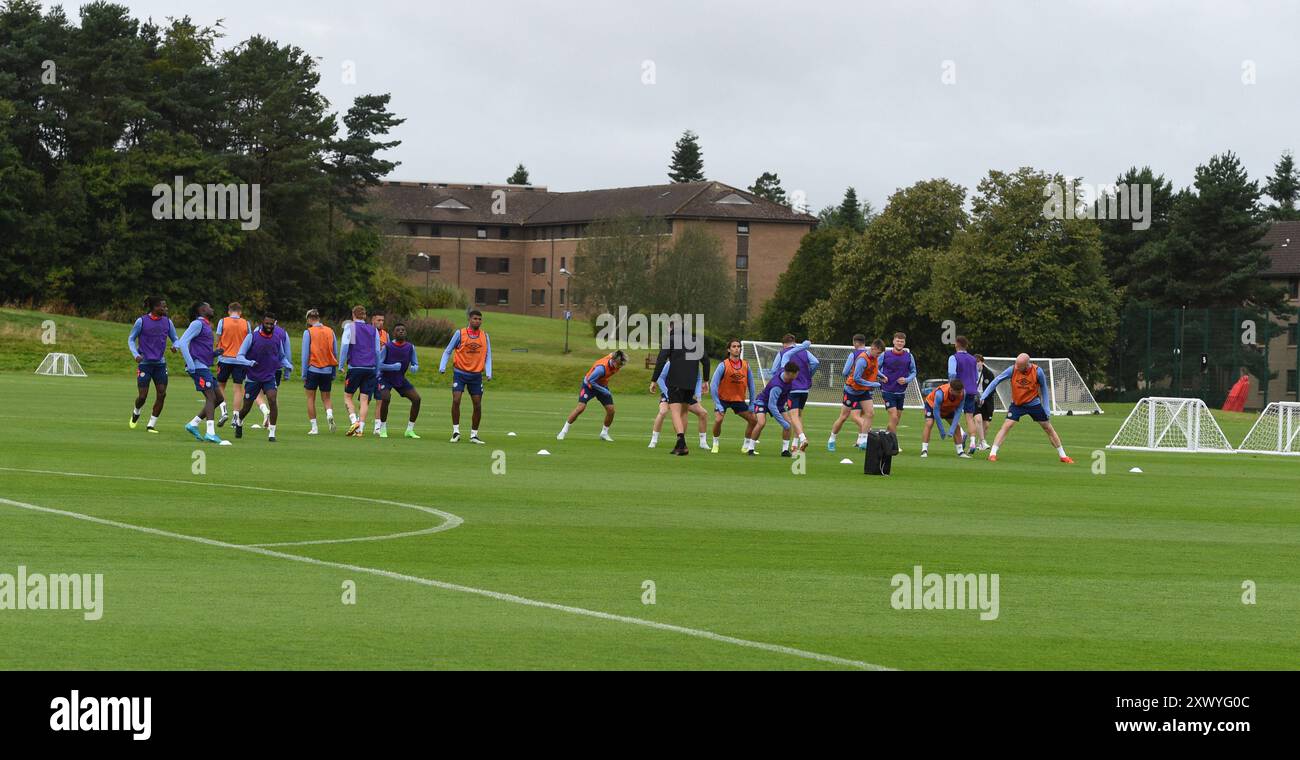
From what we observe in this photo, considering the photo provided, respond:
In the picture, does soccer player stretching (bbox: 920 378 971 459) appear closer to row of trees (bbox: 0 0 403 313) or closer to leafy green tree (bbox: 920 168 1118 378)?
leafy green tree (bbox: 920 168 1118 378)

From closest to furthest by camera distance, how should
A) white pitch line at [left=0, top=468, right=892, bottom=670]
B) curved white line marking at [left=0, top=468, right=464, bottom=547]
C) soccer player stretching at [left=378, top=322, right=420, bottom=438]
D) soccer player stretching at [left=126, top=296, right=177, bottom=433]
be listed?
white pitch line at [left=0, top=468, right=892, bottom=670]
curved white line marking at [left=0, top=468, right=464, bottom=547]
soccer player stretching at [left=126, top=296, right=177, bottom=433]
soccer player stretching at [left=378, top=322, right=420, bottom=438]

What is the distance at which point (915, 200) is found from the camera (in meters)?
92.6

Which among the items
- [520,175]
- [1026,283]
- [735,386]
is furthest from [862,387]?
[520,175]

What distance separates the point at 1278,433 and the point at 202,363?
23.1 m

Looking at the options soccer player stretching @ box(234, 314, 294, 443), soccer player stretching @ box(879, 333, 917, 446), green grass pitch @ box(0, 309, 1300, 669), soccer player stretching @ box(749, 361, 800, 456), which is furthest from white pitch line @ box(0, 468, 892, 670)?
soccer player stretching @ box(879, 333, 917, 446)

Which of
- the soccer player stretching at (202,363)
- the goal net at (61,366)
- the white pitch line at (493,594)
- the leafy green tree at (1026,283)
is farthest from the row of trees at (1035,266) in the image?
the white pitch line at (493,594)

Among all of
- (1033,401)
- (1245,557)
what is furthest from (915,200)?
(1245,557)

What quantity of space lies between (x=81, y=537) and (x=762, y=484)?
32.2ft

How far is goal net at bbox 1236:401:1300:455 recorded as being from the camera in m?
34.5

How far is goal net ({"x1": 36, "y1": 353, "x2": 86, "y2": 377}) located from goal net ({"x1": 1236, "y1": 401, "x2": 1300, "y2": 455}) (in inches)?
1614

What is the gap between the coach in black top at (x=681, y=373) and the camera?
26.6 metres

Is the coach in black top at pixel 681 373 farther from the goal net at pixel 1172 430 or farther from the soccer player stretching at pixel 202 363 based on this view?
the goal net at pixel 1172 430

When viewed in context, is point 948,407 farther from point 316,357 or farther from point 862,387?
point 316,357

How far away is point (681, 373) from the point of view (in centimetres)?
2684
